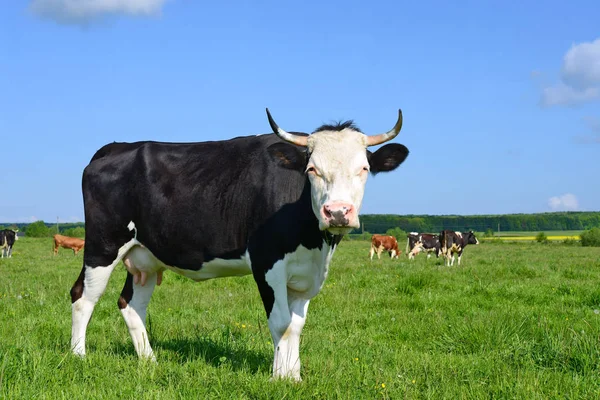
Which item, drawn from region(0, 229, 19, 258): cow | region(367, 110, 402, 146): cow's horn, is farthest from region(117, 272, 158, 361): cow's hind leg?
region(0, 229, 19, 258): cow

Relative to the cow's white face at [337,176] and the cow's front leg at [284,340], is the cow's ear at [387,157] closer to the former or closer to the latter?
the cow's white face at [337,176]

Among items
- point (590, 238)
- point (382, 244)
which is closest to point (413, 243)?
point (382, 244)

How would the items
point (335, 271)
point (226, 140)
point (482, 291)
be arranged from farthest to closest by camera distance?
point (335, 271) → point (482, 291) → point (226, 140)

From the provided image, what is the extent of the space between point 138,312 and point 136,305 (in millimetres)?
80

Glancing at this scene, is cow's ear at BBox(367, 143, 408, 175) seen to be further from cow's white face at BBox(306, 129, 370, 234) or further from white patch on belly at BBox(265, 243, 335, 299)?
white patch on belly at BBox(265, 243, 335, 299)

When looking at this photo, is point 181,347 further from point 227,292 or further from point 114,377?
point 227,292

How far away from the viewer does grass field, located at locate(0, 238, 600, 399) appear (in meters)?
4.77

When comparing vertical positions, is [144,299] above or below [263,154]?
below

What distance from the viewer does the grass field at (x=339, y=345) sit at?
4.77 metres

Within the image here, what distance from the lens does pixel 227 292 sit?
445 inches

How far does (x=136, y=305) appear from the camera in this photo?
670 cm

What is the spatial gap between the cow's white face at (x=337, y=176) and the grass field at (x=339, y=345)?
1322mm

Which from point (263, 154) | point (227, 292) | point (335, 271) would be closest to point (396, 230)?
point (335, 271)

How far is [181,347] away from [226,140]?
7.57ft
